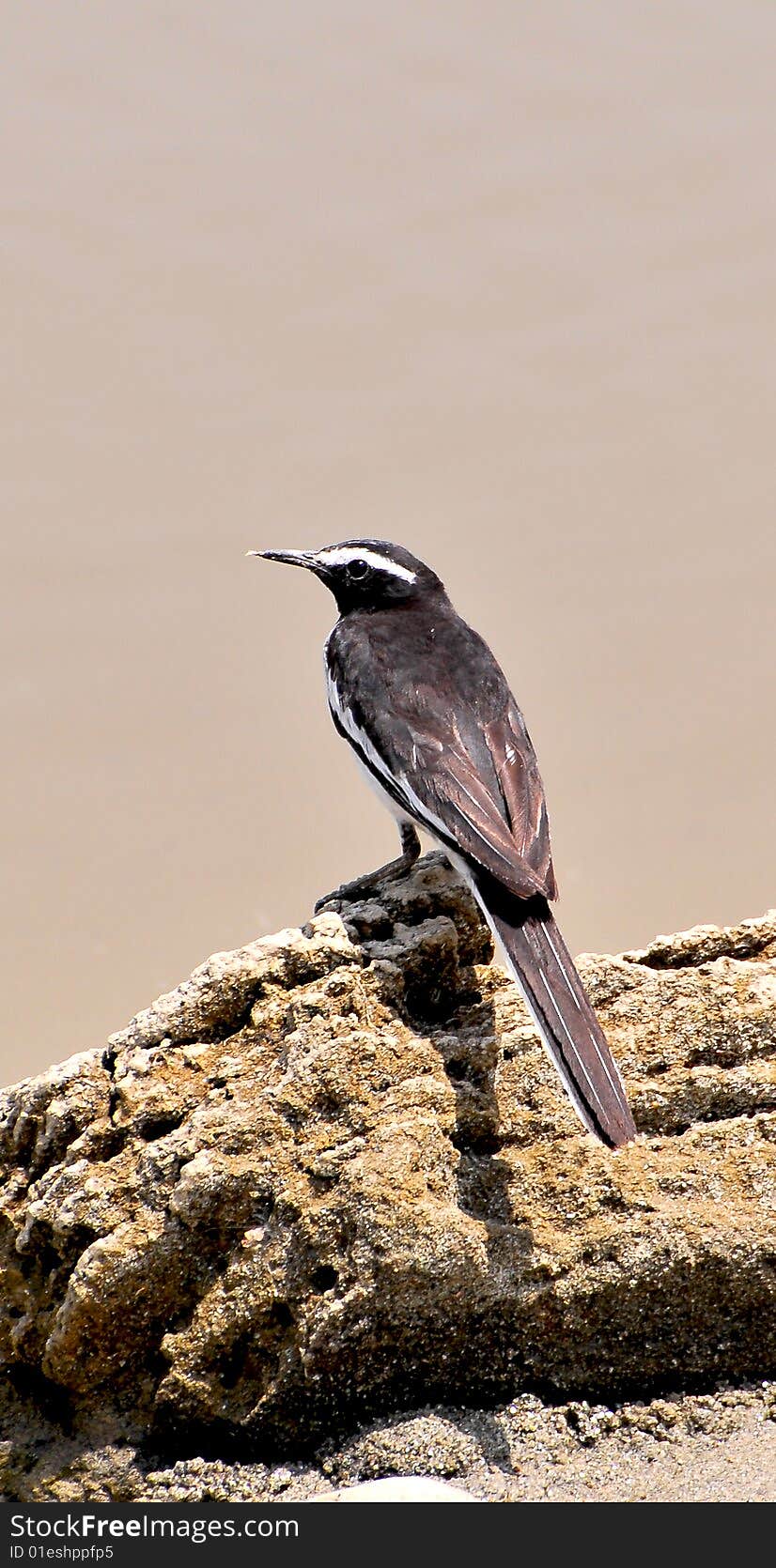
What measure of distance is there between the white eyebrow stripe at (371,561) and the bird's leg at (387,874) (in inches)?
70.0

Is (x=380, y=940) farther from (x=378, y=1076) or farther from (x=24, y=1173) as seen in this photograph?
(x=24, y=1173)

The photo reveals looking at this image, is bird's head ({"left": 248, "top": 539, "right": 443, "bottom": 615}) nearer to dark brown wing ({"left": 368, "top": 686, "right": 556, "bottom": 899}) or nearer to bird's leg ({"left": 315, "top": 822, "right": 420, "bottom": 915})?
dark brown wing ({"left": 368, "top": 686, "right": 556, "bottom": 899})

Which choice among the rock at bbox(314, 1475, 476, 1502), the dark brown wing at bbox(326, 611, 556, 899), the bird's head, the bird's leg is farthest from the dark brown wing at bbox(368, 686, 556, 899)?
the rock at bbox(314, 1475, 476, 1502)

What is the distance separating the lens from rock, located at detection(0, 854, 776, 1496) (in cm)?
462

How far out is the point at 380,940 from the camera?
18.3 feet

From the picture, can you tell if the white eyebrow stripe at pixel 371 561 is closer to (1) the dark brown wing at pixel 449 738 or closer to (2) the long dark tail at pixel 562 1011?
(1) the dark brown wing at pixel 449 738

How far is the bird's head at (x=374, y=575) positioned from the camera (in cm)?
766

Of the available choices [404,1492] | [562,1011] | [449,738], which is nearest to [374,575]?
[449,738]

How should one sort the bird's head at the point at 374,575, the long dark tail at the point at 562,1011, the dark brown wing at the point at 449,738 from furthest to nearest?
the bird's head at the point at 374,575 < the dark brown wing at the point at 449,738 < the long dark tail at the point at 562,1011

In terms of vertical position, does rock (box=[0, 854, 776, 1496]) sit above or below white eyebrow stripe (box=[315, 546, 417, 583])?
below

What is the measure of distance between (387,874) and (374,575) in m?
2.12

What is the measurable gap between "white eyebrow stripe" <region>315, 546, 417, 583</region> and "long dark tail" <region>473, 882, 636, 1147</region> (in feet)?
8.88

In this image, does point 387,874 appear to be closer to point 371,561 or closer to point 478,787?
point 478,787

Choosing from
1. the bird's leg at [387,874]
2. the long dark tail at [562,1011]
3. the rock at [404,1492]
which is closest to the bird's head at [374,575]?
the bird's leg at [387,874]
